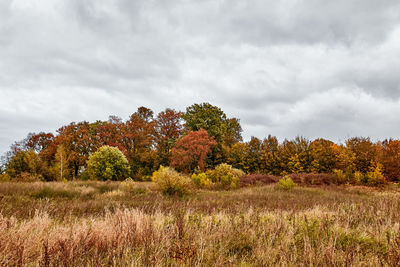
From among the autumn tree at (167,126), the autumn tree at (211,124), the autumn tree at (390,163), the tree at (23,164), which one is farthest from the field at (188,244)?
the autumn tree at (167,126)

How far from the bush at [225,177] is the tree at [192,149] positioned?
5040 millimetres

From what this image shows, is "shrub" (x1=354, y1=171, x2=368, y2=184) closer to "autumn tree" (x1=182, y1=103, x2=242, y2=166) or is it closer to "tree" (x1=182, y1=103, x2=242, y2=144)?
"autumn tree" (x1=182, y1=103, x2=242, y2=166)

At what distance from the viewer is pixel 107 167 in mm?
21375

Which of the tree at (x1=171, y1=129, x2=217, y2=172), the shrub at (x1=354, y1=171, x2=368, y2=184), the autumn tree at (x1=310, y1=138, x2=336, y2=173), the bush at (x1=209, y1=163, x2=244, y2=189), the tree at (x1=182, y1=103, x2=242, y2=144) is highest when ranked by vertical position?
the tree at (x1=182, y1=103, x2=242, y2=144)

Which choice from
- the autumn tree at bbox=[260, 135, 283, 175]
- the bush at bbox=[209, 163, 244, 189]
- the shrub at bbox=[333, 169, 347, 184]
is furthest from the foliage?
the bush at bbox=[209, 163, 244, 189]

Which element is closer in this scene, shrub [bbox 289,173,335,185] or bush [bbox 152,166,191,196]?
bush [bbox 152,166,191,196]

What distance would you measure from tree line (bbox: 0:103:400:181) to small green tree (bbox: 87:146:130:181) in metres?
3.01

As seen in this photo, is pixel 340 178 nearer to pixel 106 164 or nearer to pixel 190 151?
pixel 190 151

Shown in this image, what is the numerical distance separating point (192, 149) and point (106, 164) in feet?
28.1

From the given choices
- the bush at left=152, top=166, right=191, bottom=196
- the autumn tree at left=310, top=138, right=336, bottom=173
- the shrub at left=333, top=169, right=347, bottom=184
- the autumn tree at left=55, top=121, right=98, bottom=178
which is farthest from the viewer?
the autumn tree at left=55, top=121, right=98, bottom=178

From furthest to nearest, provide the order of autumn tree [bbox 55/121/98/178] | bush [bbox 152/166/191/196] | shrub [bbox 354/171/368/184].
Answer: autumn tree [bbox 55/121/98/178] < shrub [bbox 354/171/368/184] < bush [bbox 152/166/191/196]

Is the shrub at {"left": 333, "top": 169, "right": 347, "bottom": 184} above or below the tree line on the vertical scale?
below

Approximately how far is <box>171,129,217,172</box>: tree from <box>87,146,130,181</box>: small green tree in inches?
223

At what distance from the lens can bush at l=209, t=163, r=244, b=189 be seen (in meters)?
16.5
